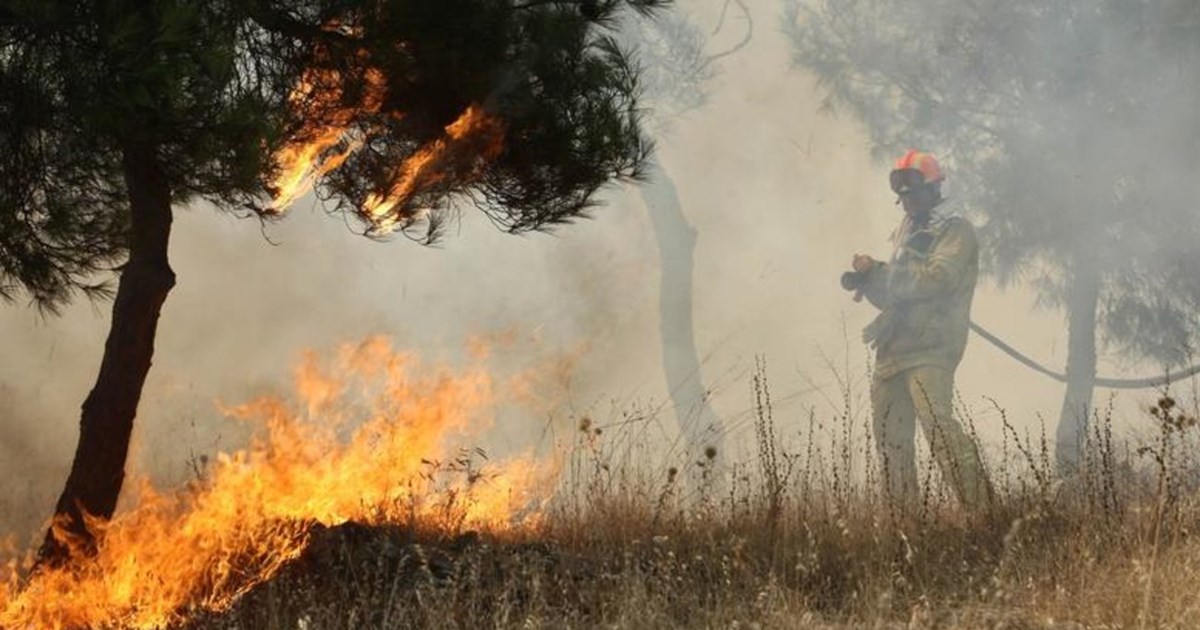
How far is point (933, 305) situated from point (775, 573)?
338cm

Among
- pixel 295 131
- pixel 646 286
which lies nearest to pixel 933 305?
pixel 295 131

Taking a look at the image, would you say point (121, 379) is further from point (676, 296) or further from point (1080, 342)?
point (676, 296)

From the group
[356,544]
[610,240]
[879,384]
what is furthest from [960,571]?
[610,240]

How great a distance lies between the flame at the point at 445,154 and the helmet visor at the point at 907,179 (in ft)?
12.9

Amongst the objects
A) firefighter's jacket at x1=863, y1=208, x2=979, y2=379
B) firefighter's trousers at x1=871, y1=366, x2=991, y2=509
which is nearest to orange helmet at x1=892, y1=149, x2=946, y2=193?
firefighter's jacket at x1=863, y1=208, x2=979, y2=379

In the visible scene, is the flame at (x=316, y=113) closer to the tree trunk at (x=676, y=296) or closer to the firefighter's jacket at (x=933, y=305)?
the firefighter's jacket at (x=933, y=305)

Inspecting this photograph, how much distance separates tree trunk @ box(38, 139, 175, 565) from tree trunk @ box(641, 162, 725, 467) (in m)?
10.4

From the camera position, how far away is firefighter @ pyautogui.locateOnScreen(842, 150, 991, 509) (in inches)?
336

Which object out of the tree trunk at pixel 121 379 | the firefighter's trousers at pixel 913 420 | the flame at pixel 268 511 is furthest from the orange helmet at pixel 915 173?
the tree trunk at pixel 121 379

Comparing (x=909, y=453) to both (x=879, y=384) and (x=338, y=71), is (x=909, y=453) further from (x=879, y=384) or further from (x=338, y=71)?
(x=338, y=71)

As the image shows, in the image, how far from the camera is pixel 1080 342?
13117 mm

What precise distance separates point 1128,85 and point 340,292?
894 cm

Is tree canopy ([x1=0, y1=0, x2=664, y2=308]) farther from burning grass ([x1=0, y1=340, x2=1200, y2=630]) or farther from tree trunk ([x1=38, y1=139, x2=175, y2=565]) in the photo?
burning grass ([x1=0, y1=340, x2=1200, y2=630])

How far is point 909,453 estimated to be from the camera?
8.62m
